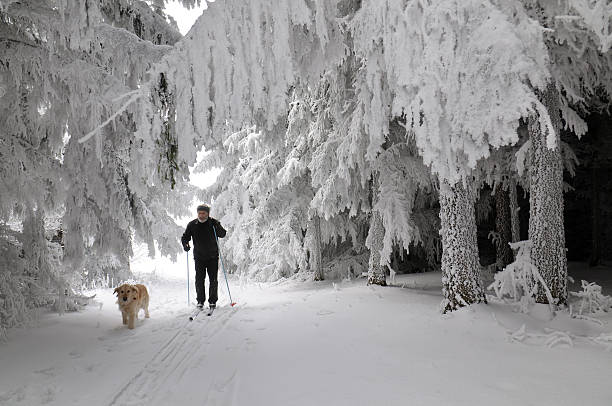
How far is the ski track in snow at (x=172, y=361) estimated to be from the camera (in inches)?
139

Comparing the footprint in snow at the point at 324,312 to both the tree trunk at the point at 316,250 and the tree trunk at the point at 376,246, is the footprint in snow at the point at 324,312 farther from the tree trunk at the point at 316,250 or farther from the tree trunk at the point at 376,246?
the tree trunk at the point at 316,250

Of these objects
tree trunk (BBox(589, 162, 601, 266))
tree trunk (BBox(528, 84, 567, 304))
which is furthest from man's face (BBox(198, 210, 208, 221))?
tree trunk (BBox(589, 162, 601, 266))

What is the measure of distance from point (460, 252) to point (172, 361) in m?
4.69

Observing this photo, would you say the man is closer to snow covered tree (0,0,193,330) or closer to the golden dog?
snow covered tree (0,0,193,330)

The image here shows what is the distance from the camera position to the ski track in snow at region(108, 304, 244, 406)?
3541 millimetres

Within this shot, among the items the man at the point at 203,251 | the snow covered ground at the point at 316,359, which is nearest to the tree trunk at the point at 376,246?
the snow covered ground at the point at 316,359

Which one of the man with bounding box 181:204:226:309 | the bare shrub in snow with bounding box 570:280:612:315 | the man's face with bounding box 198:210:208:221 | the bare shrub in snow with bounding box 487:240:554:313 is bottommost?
the bare shrub in snow with bounding box 570:280:612:315

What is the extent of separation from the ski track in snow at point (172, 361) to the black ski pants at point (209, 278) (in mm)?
722

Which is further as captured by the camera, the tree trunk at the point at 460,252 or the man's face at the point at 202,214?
the man's face at the point at 202,214

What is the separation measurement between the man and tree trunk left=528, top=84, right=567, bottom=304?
578 cm

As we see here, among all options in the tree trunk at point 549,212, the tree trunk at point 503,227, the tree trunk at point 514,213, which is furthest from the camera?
the tree trunk at point 503,227

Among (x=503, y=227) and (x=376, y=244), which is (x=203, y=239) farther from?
(x=503, y=227)

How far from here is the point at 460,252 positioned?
6410 mm

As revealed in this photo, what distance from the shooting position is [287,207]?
39.3 feet
